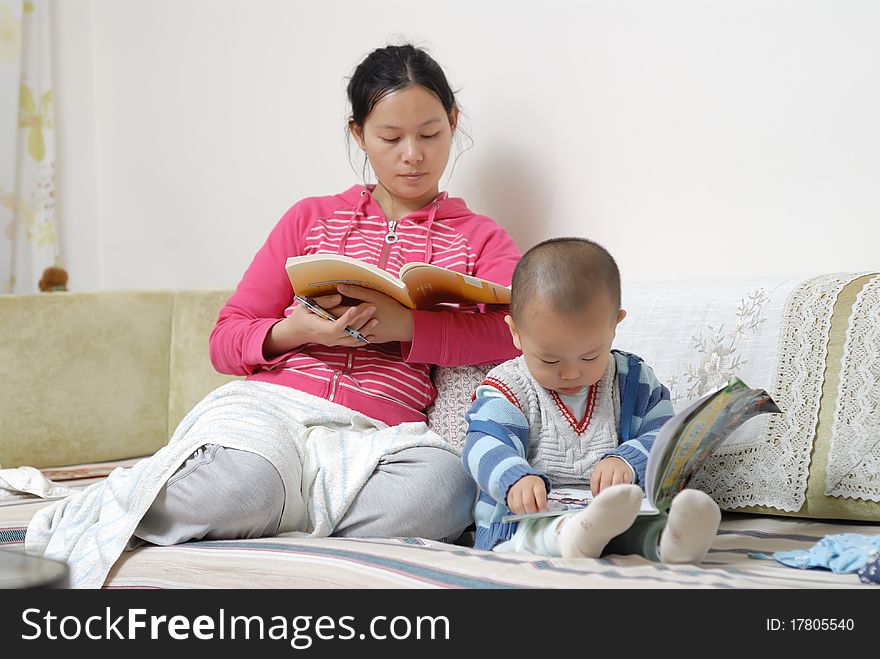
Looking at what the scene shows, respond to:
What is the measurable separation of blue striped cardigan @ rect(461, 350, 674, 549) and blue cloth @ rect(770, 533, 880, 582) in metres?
0.21

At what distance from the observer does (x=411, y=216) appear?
1653 millimetres

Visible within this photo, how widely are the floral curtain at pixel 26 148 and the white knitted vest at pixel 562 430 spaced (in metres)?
2.05

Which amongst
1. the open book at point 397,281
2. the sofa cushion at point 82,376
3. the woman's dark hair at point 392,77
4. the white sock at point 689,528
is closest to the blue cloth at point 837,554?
the white sock at point 689,528

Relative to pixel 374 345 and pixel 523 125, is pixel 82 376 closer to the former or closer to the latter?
pixel 374 345

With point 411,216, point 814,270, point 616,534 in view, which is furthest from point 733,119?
point 616,534

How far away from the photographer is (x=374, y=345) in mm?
1538

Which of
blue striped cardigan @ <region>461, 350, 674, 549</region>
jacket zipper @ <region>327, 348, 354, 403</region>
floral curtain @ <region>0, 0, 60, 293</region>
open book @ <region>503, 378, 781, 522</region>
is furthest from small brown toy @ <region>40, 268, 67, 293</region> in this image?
open book @ <region>503, 378, 781, 522</region>

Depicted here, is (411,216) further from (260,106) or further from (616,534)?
(260,106)

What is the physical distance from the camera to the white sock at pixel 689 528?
97 centimetres

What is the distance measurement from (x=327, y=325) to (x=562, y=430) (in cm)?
38

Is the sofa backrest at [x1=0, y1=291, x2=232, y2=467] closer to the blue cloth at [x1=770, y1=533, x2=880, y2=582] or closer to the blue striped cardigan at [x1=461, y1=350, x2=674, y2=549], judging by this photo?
the blue striped cardigan at [x1=461, y1=350, x2=674, y2=549]

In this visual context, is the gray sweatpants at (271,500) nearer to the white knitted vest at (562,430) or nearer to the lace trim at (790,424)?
the white knitted vest at (562,430)

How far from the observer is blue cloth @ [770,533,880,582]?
3.31 feet

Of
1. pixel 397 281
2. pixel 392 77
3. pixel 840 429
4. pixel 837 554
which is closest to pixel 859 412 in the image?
pixel 840 429
